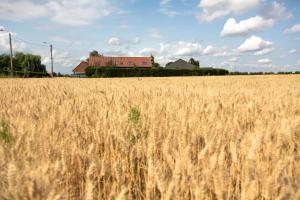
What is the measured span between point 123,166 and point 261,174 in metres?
0.67

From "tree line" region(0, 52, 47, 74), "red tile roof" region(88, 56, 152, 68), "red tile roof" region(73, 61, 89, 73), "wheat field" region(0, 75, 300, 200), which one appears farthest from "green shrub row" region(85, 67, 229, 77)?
"wheat field" region(0, 75, 300, 200)

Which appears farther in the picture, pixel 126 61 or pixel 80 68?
pixel 80 68

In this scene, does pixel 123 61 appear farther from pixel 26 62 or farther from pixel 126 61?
pixel 26 62

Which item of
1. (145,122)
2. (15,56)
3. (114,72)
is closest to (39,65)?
(15,56)

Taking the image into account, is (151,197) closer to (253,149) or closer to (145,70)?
(253,149)

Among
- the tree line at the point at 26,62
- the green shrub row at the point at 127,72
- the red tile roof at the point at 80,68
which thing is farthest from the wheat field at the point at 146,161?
the tree line at the point at 26,62

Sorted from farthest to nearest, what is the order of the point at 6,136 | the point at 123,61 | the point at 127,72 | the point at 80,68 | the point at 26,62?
the point at 26,62 < the point at 80,68 < the point at 123,61 < the point at 127,72 < the point at 6,136

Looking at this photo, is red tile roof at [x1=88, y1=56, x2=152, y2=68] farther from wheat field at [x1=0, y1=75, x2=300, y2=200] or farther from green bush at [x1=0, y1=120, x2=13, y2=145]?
green bush at [x1=0, y1=120, x2=13, y2=145]

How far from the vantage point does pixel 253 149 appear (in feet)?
3.88

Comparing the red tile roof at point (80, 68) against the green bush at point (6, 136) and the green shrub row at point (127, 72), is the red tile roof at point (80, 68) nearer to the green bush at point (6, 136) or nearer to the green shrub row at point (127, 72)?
the green shrub row at point (127, 72)

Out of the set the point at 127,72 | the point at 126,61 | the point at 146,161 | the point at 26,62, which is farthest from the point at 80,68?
the point at 146,161

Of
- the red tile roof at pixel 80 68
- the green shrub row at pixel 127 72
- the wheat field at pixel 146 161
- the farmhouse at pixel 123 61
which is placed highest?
the farmhouse at pixel 123 61

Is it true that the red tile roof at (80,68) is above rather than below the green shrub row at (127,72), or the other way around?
above

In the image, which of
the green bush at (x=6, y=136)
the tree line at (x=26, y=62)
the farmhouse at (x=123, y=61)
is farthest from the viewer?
the tree line at (x=26, y=62)
